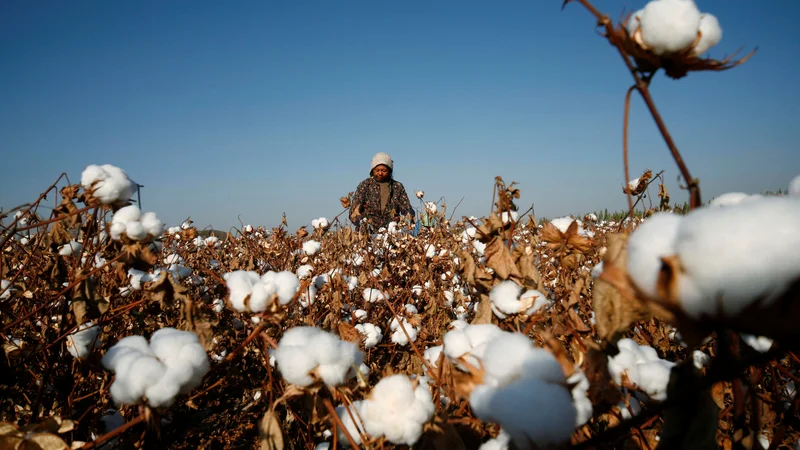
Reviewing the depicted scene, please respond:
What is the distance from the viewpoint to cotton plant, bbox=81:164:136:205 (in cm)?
114

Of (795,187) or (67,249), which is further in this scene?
(67,249)

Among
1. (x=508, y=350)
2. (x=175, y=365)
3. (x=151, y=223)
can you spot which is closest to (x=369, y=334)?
(x=151, y=223)

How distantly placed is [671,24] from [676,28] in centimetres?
1

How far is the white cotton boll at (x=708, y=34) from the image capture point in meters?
0.58

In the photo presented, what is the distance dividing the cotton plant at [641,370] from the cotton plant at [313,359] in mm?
643

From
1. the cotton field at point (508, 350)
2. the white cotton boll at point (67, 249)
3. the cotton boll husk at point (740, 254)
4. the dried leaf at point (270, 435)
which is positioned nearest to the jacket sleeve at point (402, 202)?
→ the cotton field at point (508, 350)

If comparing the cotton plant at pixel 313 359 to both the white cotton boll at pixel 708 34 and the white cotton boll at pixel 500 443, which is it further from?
the white cotton boll at pixel 708 34

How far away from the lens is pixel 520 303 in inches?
40.4

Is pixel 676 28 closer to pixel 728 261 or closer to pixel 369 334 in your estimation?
pixel 728 261

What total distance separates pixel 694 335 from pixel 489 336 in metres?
0.36

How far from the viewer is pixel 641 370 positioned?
3.19 ft

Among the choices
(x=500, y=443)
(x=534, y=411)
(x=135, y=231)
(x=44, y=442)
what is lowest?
(x=500, y=443)

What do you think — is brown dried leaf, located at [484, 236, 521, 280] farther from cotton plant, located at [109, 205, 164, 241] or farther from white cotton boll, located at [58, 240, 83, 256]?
white cotton boll, located at [58, 240, 83, 256]

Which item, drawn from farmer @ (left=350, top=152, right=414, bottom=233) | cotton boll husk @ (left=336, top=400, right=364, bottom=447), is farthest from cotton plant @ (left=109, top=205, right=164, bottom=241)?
farmer @ (left=350, top=152, right=414, bottom=233)
